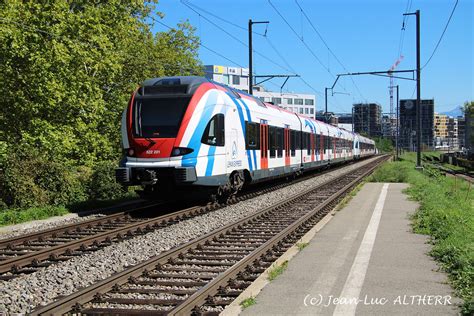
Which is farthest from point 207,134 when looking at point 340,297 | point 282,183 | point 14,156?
point 282,183

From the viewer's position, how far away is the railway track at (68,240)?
8.18m

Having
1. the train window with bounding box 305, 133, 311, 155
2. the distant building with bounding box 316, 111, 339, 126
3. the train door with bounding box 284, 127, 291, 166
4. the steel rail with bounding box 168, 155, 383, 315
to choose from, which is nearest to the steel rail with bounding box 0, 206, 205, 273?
the steel rail with bounding box 168, 155, 383, 315

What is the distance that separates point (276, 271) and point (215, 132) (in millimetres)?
7711

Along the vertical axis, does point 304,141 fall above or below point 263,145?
above

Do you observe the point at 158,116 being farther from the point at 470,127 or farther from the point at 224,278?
the point at 470,127

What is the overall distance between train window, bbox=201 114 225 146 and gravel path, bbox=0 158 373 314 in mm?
2210

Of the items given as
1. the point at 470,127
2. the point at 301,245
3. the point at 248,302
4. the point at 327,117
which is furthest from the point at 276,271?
the point at 470,127

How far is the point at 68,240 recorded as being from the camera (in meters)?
10.4

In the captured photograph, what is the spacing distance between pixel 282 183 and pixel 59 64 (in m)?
11.4

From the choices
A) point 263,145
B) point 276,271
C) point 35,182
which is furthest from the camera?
point 263,145

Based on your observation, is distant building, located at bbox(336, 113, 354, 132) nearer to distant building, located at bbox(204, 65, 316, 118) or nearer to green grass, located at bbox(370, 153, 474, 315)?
distant building, located at bbox(204, 65, 316, 118)

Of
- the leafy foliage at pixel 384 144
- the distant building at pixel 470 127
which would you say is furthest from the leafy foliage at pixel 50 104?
the leafy foliage at pixel 384 144

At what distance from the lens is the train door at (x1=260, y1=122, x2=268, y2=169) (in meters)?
18.7

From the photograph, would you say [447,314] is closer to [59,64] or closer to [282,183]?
[59,64]
